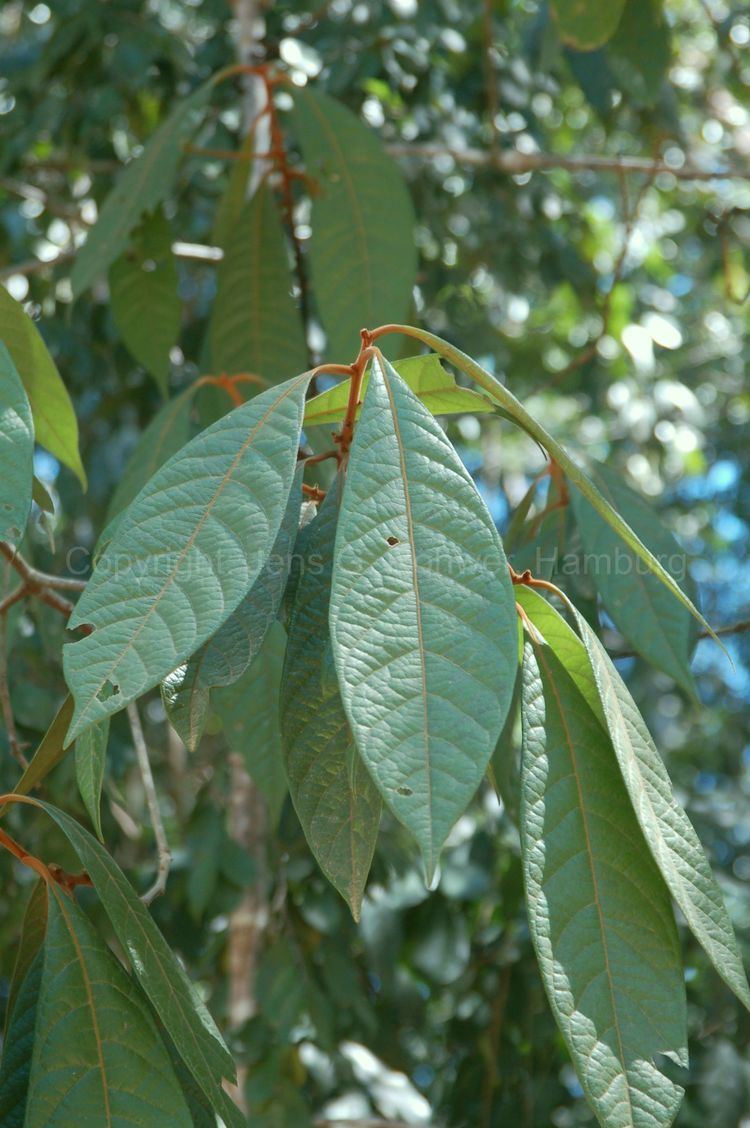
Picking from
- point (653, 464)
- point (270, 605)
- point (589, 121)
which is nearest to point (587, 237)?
point (653, 464)

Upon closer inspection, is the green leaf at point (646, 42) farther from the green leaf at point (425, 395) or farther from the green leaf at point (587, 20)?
the green leaf at point (425, 395)

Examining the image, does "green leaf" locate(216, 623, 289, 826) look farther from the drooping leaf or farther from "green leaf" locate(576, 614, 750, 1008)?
"green leaf" locate(576, 614, 750, 1008)

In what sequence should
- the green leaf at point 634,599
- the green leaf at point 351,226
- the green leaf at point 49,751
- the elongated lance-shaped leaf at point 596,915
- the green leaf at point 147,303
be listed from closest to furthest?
the elongated lance-shaped leaf at point 596,915
the green leaf at point 49,751
the green leaf at point 634,599
the green leaf at point 351,226
the green leaf at point 147,303

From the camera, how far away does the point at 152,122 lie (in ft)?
8.64

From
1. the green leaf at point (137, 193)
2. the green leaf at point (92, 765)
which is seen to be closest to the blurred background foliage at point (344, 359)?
the green leaf at point (137, 193)

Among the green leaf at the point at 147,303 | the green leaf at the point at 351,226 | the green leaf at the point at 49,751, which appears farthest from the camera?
the green leaf at the point at 147,303

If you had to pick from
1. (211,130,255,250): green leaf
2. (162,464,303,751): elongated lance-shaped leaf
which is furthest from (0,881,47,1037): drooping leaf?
(211,130,255,250): green leaf

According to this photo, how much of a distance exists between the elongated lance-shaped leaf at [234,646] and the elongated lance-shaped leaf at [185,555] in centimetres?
5

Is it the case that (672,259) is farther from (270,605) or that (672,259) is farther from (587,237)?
(270,605)

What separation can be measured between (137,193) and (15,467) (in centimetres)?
82

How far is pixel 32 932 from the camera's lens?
0.81 metres

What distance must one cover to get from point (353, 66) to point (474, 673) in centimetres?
169

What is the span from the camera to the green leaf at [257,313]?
1.46 metres

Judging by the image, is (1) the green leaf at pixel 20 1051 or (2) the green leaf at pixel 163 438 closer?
(1) the green leaf at pixel 20 1051
